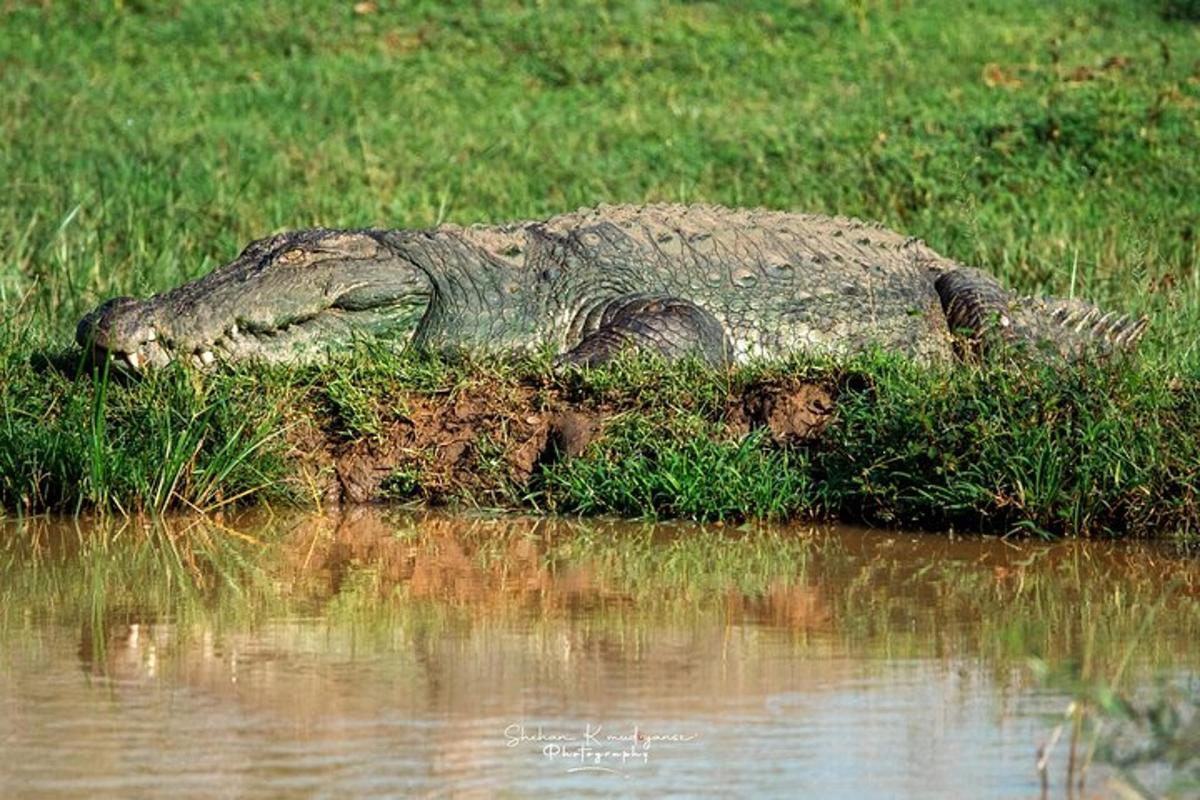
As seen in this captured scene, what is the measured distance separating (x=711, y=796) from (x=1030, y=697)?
0.94m

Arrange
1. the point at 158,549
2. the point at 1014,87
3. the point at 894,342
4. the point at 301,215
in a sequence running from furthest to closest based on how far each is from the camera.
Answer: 1. the point at 1014,87
2. the point at 301,215
3. the point at 894,342
4. the point at 158,549

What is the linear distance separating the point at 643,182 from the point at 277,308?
4349mm

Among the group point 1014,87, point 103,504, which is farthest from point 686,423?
point 1014,87

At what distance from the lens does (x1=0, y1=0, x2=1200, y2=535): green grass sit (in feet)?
20.4

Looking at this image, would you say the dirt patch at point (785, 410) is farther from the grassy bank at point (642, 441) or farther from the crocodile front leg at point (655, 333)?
the crocodile front leg at point (655, 333)

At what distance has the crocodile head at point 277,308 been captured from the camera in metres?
7.09

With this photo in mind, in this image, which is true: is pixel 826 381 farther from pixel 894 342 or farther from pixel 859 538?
pixel 894 342

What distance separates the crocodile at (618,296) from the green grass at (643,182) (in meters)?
0.40

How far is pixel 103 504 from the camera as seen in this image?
249 inches

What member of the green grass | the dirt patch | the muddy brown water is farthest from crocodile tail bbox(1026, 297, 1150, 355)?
the muddy brown water

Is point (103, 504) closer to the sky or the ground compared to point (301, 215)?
closer to the ground

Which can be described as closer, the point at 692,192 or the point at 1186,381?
the point at 1186,381

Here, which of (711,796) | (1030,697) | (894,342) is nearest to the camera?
(711,796)

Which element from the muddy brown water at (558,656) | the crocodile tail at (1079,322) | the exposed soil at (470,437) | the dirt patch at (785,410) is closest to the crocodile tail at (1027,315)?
the crocodile tail at (1079,322)
